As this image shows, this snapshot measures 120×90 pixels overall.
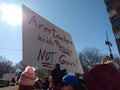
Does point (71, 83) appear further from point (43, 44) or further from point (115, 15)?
point (115, 15)

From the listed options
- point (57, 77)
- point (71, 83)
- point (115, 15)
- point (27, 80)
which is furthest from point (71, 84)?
point (115, 15)

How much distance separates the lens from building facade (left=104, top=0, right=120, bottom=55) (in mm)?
40375

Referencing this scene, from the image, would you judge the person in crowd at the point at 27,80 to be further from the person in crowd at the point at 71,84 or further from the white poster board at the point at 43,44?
the person in crowd at the point at 71,84

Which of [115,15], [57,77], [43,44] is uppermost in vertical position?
[115,15]

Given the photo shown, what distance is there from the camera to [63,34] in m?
4.74

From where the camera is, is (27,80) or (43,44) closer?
(27,80)

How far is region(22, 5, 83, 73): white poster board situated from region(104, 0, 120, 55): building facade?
36.6 metres

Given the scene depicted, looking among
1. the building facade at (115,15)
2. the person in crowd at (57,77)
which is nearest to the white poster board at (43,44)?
the person in crowd at (57,77)

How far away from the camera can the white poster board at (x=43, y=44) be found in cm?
327

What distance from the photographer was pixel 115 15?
41000mm

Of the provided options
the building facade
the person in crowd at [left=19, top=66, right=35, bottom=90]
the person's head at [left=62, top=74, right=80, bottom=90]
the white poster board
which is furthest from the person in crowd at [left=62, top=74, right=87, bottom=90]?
the building facade

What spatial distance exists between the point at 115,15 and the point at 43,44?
3922cm

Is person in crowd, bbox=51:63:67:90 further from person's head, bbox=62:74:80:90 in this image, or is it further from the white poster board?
person's head, bbox=62:74:80:90

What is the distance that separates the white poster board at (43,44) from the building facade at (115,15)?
120 ft
